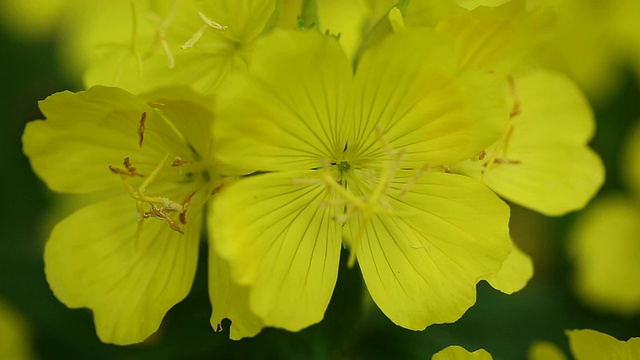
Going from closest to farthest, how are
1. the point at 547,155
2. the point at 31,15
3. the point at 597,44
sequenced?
the point at 547,155 < the point at 597,44 < the point at 31,15

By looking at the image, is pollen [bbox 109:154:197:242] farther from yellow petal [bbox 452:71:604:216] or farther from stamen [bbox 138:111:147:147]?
yellow petal [bbox 452:71:604:216]

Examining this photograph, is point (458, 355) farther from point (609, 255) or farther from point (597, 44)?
point (597, 44)

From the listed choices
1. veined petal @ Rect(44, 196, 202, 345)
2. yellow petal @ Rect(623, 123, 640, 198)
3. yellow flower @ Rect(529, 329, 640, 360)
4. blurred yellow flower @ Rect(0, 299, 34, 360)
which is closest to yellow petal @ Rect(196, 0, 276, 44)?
veined petal @ Rect(44, 196, 202, 345)

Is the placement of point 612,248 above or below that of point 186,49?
below

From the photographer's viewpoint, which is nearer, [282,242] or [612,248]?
[282,242]

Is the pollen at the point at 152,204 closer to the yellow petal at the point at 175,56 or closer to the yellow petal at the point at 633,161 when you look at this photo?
the yellow petal at the point at 175,56

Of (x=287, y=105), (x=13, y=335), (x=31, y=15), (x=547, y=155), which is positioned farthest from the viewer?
Result: (x=31, y=15)

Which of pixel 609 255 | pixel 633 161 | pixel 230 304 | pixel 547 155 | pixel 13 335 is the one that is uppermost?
pixel 547 155

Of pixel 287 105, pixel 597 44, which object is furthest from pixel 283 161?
pixel 597 44
